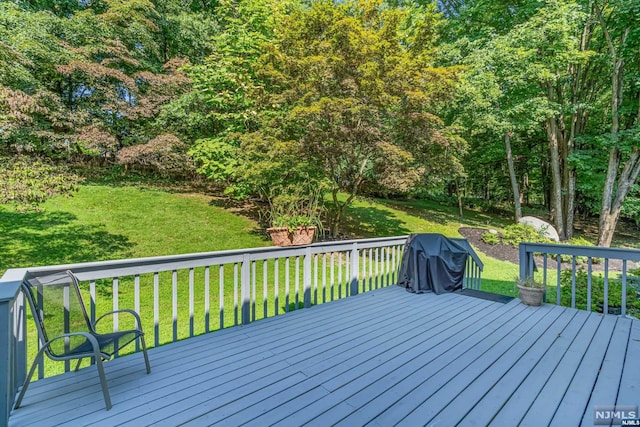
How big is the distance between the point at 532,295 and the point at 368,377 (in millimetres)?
2846

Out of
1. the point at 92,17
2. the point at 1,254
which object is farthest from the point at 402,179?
the point at 92,17

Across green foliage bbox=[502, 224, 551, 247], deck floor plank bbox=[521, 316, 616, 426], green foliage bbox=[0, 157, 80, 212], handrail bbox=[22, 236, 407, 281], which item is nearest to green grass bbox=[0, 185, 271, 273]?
green foliage bbox=[0, 157, 80, 212]

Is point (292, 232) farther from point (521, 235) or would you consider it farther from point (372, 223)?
point (521, 235)

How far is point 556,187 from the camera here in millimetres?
11398

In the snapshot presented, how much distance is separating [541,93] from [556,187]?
3511 mm

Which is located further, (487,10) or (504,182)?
(504,182)

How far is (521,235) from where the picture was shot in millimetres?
9727

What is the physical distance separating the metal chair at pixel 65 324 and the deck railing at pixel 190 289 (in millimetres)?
92

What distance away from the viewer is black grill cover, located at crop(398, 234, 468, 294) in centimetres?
449

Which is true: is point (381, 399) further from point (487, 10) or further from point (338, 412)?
point (487, 10)

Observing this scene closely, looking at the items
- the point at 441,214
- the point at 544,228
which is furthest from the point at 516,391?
the point at 441,214

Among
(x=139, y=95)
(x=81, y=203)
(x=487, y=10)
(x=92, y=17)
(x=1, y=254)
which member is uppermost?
(x=487, y=10)

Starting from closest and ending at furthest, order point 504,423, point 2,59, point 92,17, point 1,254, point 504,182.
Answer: point 504,423
point 2,59
point 1,254
point 92,17
point 504,182

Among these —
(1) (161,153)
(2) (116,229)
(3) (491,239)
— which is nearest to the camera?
(2) (116,229)
